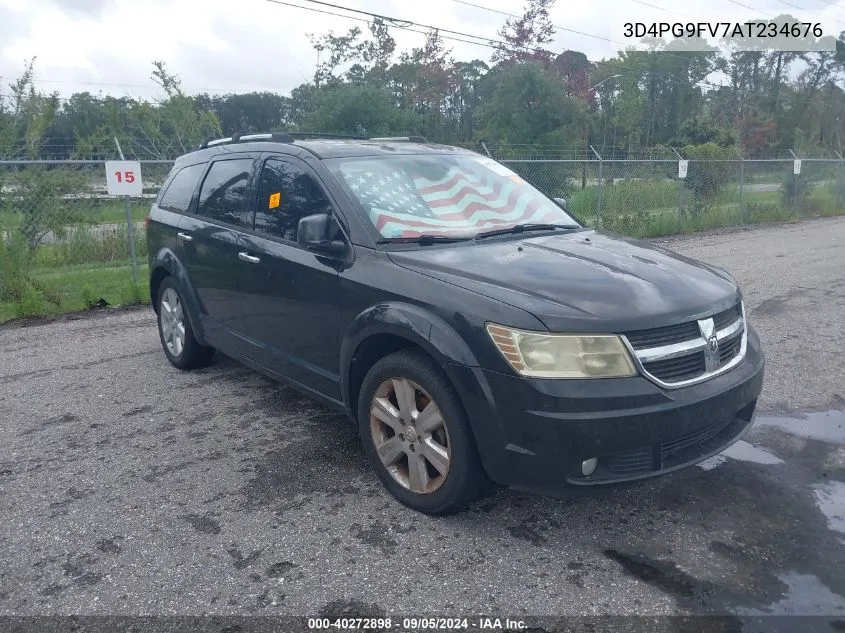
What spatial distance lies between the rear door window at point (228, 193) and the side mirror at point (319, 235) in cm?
99

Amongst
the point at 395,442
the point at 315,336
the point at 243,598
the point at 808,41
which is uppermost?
the point at 808,41

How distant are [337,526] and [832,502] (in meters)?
2.47

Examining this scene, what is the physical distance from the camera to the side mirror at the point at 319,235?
3.79m

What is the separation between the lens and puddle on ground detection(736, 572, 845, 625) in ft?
9.24

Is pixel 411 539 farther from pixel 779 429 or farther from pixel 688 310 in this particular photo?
pixel 779 429

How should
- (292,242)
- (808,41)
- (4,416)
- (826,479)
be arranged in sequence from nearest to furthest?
(826,479), (292,242), (4,416), (808,41)

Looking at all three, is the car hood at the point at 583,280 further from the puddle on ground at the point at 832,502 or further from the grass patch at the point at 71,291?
the grass patch at the point at 71,291

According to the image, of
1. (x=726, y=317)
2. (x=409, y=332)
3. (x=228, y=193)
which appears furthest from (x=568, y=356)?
(x=228, y=193)

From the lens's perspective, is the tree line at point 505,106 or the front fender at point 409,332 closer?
the front fender at point 409,332

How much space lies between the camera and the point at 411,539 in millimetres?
3363

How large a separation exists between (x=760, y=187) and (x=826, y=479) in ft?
56.3

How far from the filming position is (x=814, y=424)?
4719 mm

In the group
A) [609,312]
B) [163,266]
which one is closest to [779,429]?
[609,312]

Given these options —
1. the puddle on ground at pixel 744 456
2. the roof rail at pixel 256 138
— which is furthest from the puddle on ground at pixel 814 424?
the roof rail at pixel 256 138
